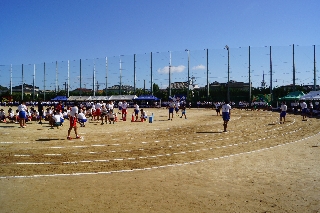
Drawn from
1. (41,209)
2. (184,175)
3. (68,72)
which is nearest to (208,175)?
(184,175)

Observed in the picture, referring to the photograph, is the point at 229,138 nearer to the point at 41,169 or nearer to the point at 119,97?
the point at 41,169

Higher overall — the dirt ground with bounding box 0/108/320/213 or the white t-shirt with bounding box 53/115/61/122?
the white t-shirt with bounding box 53/115/61/122

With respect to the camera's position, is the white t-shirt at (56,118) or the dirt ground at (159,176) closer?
the dirt ground at (159,176)

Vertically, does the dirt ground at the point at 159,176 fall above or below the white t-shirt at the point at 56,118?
below

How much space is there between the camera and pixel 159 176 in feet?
22.6

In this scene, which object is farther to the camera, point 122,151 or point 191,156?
point 122,151

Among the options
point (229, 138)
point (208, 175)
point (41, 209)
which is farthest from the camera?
point (229, 138)

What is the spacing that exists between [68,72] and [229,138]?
7195cm

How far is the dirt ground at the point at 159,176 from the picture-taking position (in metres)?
5.07

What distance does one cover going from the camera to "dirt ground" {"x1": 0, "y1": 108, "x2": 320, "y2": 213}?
5.07 m

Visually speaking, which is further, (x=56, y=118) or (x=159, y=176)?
(x=56, y=118)

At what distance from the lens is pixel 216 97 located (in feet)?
193

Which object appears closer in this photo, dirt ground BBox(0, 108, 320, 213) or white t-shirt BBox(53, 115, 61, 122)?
dirt ground BBox(0, 108, 320, 213)

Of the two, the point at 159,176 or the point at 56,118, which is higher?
the point at 56,118
